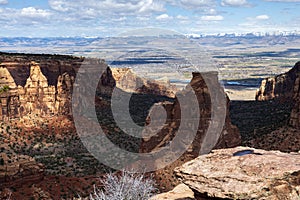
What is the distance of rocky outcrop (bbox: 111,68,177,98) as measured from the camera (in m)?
94.8

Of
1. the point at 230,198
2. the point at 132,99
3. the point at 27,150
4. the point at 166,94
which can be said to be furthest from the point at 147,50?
the point at 230,198

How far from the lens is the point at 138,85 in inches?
3789

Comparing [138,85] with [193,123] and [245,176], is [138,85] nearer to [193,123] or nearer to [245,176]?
[193,123]

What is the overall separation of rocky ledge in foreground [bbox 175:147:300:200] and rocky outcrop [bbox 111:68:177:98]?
80.4 metres

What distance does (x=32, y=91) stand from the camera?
54625mm

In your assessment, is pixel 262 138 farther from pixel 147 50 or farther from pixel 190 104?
pixel 147 50

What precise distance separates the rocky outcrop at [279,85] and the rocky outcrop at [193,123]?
47.9 m

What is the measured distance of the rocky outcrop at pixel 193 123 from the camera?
92.8 ft

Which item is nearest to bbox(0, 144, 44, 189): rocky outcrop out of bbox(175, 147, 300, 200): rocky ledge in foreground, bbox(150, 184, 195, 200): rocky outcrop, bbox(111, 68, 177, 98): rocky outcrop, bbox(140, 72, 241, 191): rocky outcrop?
bbox(140, 72, 241, 191): rocky outcrop

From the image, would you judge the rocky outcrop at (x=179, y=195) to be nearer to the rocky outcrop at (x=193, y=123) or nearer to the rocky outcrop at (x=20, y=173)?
the rocky outcrop at (x=193, y=123)

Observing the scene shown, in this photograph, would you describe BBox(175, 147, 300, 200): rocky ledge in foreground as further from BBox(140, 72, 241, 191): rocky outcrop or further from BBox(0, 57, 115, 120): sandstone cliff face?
BBox(0, 57, 115, 120): sandstone cliff face

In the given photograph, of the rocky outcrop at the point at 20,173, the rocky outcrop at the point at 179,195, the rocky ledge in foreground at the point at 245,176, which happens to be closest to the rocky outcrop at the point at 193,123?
the rocky outcrop at the point at 20,173

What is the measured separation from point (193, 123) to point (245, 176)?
17518 millimetres

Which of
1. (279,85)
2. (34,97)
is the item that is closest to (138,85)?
(279,85)
